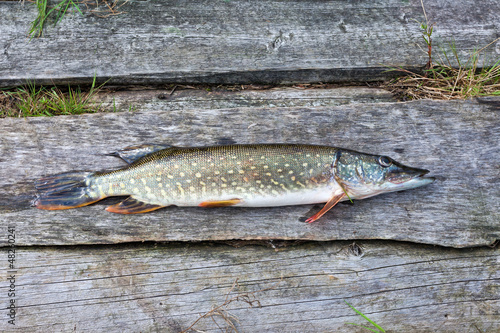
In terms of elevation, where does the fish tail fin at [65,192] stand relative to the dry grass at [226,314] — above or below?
above

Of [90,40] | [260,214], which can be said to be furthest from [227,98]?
[90,40]

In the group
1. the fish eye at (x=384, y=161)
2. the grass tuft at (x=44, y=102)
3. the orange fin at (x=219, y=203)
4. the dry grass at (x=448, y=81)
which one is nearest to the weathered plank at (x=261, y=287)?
the orange fin at (x=219, y=203)

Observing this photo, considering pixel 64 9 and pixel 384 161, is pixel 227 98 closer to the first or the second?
pixel 384 161

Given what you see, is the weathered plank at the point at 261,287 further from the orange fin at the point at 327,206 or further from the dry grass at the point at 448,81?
the dry grass at the point at 448,81

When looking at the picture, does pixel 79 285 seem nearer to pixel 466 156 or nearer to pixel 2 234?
pixel 2 234

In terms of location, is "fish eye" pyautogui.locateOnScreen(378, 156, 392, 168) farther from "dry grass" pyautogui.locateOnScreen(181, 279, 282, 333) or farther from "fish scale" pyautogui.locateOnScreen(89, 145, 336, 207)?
"dry grass" pyautogui.locateOnScreen(181, 279, 282, 333)

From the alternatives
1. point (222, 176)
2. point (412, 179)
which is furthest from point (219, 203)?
point (412, 179)
